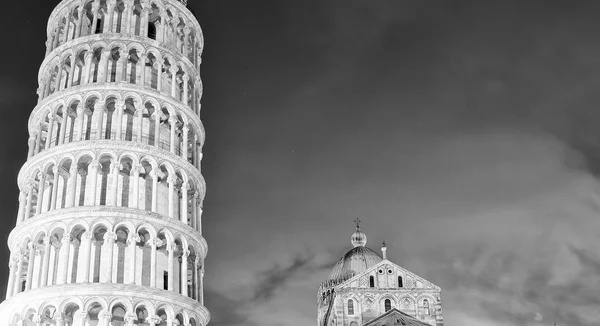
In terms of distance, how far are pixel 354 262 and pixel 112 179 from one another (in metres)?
40.3

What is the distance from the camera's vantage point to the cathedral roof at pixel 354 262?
69.4 m

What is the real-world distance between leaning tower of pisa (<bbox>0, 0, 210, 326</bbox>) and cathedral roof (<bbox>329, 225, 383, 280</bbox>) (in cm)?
3434

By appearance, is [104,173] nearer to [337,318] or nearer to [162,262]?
[162,262]

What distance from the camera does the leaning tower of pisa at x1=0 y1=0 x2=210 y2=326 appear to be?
102 ft

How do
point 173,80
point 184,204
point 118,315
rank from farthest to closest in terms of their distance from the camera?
point 173,80
point 184,204
point 118,315

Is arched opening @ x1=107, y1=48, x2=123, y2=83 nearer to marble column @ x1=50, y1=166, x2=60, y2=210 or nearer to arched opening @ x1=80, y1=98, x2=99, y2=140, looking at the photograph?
arched opening @ x1=80, y1=98, x2=99, y2=140

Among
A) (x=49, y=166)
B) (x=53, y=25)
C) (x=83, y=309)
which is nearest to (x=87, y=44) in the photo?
(x=53, y=25)

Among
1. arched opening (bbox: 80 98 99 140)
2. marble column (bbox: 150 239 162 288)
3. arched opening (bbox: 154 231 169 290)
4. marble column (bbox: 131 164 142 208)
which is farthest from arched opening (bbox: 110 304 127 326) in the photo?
arched opening (bbox: 80 98 99 140)

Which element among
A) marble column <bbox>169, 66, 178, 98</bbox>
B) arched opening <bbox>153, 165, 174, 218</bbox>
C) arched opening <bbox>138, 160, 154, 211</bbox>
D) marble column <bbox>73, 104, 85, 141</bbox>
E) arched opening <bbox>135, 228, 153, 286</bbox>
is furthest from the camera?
marble column <bbox>169, 66, 178, 98</bbox>

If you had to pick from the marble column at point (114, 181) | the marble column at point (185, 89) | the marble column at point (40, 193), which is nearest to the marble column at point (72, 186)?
A: the marble column at point (40, 193)

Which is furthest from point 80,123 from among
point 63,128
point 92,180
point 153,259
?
point 153,259

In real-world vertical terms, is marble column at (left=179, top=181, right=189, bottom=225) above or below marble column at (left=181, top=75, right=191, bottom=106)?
below

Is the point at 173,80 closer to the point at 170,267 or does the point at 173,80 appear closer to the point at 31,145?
the point at 31,145

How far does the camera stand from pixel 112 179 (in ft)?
109
